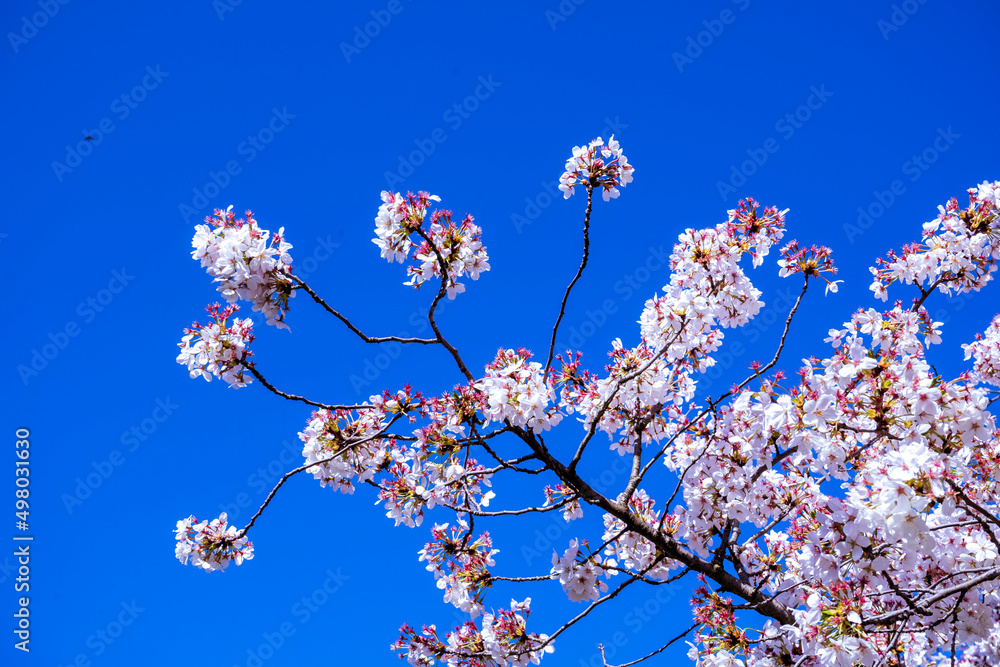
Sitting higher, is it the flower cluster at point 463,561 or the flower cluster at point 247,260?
the flower cluster at point 247,260

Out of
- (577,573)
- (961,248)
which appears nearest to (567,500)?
(577,573)

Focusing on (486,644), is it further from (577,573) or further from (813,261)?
(813,261)

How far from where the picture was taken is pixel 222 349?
4168 millimetres

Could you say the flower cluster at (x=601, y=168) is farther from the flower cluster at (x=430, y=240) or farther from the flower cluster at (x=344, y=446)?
the flower cluster at (x=344, y=446)

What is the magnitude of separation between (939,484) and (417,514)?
10.1ft

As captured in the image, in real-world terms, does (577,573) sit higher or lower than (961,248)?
lower

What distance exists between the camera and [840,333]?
4758 mm

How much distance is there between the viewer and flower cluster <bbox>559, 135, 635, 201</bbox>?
15.1ft

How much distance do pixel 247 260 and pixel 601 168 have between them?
2452 mm

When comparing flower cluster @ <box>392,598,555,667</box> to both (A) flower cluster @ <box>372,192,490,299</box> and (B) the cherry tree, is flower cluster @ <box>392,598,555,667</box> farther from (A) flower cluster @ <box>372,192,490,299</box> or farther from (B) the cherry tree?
(A) flower cluster @ <box>372,192,490,299</box>

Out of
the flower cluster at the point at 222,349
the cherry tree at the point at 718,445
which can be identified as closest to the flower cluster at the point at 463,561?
the cherry tree at the point at 718,445

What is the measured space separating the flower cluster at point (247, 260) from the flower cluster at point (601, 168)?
206 centimetres

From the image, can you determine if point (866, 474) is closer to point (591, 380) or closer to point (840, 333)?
point (840, 333)

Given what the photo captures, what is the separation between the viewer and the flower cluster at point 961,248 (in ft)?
18.3
